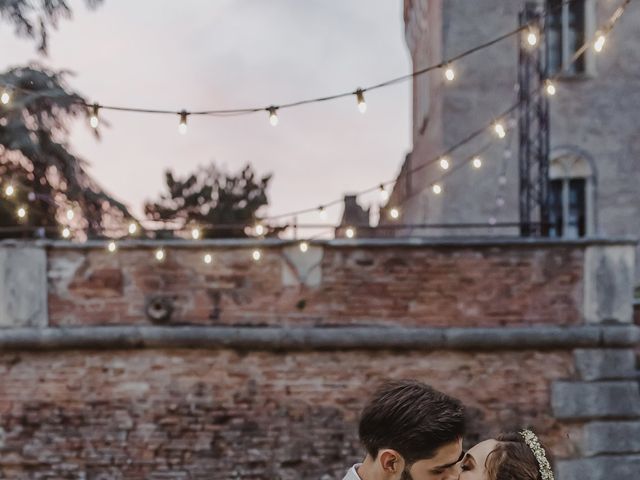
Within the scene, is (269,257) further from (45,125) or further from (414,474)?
(45,125)

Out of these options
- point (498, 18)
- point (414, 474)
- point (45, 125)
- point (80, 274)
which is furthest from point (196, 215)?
point (414, 474)

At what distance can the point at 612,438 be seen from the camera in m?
6.16

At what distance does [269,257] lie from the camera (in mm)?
6402

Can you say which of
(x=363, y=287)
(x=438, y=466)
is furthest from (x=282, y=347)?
(x=438, y=466)

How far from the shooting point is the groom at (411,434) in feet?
6.57

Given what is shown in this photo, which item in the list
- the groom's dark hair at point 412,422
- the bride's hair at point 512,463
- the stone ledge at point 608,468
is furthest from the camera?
the stone ledge at point 608,468

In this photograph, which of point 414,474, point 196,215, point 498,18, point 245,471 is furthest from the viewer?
point 196,215

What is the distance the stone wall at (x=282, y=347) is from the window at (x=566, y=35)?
6.46m

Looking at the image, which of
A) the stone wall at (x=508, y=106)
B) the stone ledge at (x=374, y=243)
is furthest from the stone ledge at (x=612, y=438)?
the stone wall at (x=508, y=106)

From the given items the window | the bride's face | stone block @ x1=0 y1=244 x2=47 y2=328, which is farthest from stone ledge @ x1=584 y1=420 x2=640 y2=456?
the window

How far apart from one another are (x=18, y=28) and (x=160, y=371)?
824 cm

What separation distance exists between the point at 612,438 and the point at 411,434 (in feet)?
16.5

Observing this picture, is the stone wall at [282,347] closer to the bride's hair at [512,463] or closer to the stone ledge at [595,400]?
the stone ledge at [595,400]

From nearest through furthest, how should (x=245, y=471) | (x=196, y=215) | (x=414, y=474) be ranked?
(x=414, y=474)
(x=245, y=471)
(x=196, y=215)
